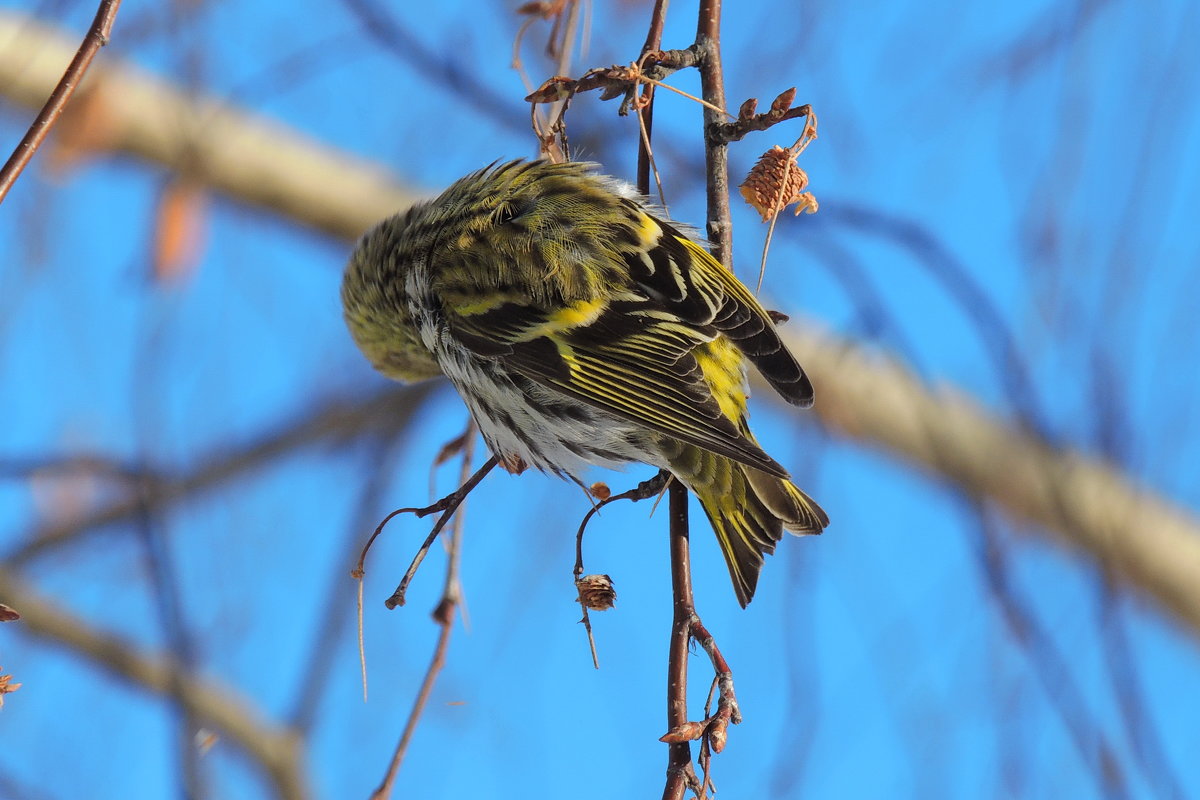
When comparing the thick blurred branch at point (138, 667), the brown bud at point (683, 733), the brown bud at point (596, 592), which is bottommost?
the brown bud at point (683, 733)

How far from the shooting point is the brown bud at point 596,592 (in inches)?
62.2

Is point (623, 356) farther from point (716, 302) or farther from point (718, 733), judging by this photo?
point (718, 733)

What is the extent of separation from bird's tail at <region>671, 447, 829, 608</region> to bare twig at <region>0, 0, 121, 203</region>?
102 centimetres

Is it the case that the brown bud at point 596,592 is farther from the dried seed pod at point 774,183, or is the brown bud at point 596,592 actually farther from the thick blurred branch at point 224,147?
the thick blurred branch at point 224,147

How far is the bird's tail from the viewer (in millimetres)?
1916

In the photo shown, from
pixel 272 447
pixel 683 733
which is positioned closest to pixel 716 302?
pixel 683 733

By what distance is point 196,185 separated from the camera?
3803 millimetres

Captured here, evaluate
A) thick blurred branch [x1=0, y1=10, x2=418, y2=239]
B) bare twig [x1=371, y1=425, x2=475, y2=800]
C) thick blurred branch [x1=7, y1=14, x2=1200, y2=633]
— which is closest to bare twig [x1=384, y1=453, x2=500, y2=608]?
bare twig [x1=371, y1=425, x2=475, y2=800]

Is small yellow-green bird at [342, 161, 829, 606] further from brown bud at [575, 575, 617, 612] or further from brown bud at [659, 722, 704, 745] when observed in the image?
brown bud at [659, 722, 704, 745]

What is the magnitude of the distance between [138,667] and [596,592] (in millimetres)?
2724

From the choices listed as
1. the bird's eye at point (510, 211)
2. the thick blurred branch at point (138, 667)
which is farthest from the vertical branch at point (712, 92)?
the thick blurred branch at point (138, 667)

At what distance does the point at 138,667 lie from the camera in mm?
3820

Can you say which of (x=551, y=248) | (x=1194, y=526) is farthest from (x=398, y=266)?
(x=1194, y=526)

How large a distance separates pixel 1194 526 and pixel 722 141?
2.97 metres
